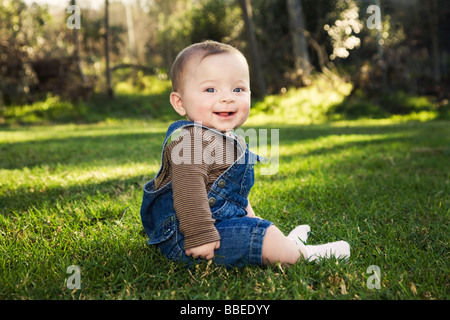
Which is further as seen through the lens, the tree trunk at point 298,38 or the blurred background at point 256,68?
the tree trunk at point 298,38

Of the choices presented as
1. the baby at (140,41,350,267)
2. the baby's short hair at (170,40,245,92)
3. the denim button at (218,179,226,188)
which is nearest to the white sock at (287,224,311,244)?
the baby at (140,41,350,267)

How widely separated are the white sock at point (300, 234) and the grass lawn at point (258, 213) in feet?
0.25

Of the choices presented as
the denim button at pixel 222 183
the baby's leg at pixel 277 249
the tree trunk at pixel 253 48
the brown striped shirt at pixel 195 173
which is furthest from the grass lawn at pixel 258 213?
the tree trunk at pixel 253 48

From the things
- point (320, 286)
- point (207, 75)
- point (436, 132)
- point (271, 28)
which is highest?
point (271, 28)

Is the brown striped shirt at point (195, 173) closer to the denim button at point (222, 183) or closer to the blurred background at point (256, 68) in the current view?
the denim button at point (222, 183)

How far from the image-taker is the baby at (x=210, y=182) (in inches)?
65.7

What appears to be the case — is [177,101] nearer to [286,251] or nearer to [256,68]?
[286,251]

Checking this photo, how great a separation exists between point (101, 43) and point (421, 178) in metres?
20.0

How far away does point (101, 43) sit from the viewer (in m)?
20.5

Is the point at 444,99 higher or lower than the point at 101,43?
lower

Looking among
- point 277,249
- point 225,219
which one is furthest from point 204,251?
point 277,249

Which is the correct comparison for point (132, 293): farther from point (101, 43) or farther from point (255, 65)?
point (101, 43)

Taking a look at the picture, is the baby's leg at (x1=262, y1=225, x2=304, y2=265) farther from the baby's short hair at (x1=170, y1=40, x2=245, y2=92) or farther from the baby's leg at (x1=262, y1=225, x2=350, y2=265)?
the baby's short hair at (x1=170, y1=40, x2=245, y2=92)
